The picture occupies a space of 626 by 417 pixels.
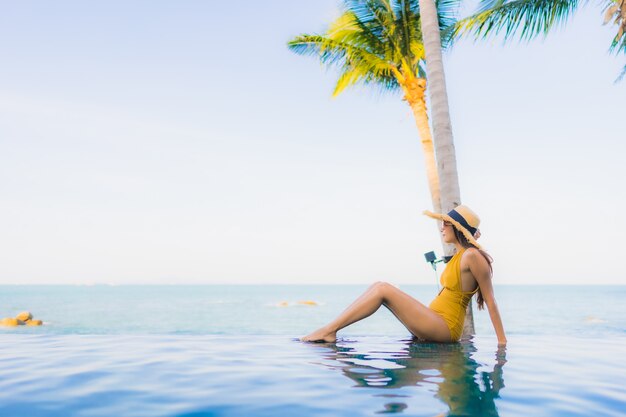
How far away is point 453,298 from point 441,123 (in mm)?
3830

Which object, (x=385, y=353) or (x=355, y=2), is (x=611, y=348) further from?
(x=355, y=2)

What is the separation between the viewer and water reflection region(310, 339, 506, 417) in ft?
8.76

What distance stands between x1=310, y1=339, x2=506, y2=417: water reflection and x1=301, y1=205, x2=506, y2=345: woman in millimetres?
197

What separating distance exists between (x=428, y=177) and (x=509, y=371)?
283 inches

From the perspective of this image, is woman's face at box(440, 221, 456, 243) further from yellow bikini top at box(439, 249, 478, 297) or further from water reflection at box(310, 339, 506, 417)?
water reflection at box(310, 339, 506, 417)

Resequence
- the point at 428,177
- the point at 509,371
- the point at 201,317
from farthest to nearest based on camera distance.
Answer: the point at 201,317 < the point at 428,177 < the point at 509,371

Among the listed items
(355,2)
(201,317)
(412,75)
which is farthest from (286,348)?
(201,317)

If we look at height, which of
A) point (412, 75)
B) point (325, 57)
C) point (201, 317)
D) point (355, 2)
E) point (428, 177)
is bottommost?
point (201, 317)

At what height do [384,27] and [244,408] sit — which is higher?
[384,27]

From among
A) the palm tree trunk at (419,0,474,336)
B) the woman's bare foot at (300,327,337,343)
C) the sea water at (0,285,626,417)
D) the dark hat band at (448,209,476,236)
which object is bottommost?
the sea water at (0,285,626,417)

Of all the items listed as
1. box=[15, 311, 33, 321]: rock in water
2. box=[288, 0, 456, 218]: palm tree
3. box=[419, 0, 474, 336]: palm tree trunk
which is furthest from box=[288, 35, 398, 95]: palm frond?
box=[15, 311, 33, 321]: rock in water

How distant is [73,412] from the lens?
2.44 meters

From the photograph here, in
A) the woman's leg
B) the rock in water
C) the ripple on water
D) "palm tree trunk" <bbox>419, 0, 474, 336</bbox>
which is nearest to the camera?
the ripple on water

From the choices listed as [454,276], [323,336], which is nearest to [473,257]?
[454,276]
